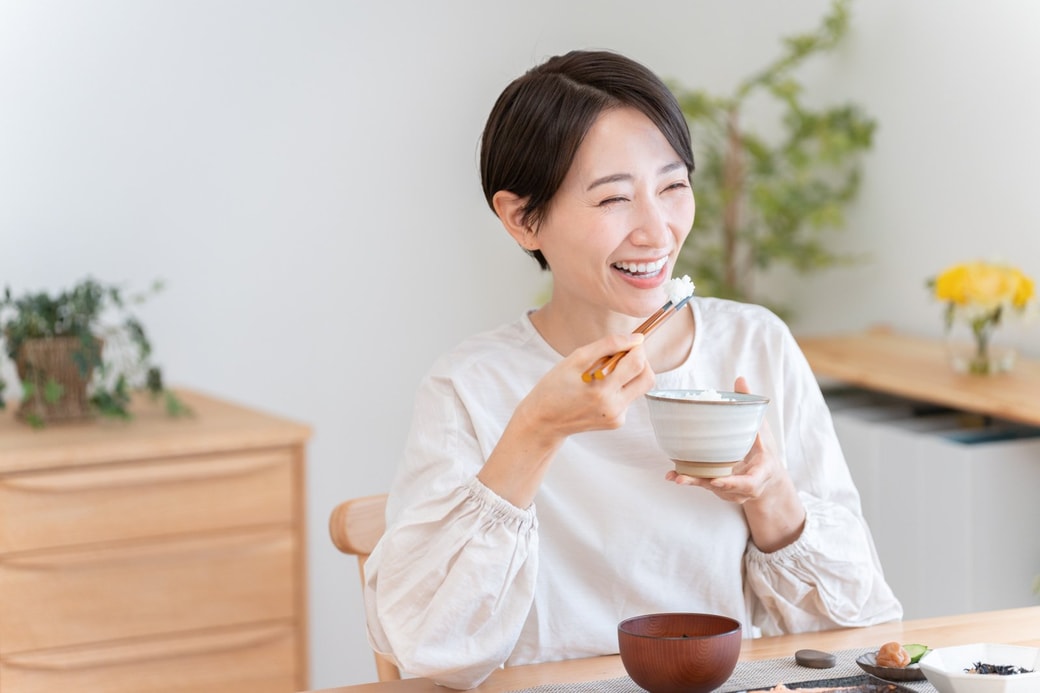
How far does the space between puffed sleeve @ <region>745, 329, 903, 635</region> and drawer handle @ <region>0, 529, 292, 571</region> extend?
53.0 inches

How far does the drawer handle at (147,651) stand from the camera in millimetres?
2432

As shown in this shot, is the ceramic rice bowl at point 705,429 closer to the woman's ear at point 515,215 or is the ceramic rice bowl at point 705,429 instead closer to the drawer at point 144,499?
the woman's ear at point 515,215

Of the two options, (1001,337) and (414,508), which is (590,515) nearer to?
(414,508)

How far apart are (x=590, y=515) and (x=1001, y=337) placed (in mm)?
1846

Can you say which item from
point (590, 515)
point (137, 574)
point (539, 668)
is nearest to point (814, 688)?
point (539, 668)

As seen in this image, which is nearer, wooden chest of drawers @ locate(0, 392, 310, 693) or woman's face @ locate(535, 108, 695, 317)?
woman's face @ locate(535, 108, 695, 317)

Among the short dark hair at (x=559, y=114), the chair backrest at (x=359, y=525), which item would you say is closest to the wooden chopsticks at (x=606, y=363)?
the short dark hair at (x=559, y=114)

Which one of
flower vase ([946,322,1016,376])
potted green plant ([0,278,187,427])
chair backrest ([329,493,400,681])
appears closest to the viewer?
chair backrest ([329,493,400,681])

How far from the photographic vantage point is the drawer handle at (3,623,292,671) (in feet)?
7.98

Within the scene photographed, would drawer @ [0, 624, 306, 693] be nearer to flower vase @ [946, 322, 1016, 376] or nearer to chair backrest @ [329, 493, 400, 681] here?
chair backrest @ [329, 493, 400, 681]

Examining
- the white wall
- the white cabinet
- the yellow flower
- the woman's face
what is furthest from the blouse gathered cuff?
the white wall

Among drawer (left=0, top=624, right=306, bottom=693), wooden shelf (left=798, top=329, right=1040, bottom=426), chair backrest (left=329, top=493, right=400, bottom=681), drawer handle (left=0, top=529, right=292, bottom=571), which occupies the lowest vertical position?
drawer (left=0, top=624, right=306, bottom=693)

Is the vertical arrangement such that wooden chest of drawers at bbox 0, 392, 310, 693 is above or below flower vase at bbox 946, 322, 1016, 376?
below

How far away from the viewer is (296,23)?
10.3ft
